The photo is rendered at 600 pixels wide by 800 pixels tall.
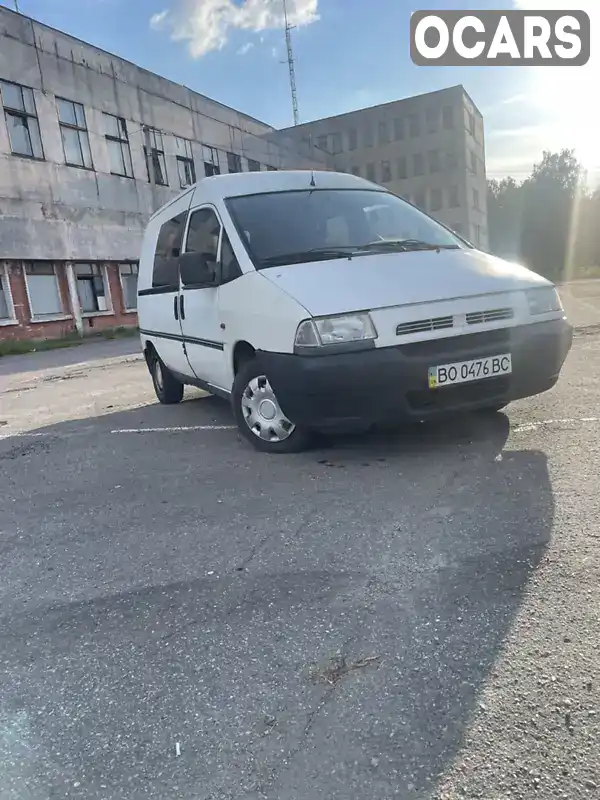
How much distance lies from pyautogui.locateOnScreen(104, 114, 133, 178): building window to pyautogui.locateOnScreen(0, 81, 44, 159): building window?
3.20 metres

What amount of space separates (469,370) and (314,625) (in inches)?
79.9

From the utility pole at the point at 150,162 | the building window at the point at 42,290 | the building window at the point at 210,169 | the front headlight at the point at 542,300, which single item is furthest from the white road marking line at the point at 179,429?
the building window at the point at 210,169

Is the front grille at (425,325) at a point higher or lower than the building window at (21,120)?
lower

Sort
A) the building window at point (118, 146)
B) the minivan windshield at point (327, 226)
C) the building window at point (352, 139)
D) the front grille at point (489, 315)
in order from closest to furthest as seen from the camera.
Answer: the front grille at point (489, 315) < the minivan windshield at point (327, 226) < the building window at point (118, 146) < the building window at point (352, 139)

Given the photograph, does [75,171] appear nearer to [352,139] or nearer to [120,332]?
[120,332]

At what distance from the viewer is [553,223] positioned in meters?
60.3

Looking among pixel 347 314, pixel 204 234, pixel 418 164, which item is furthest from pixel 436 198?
pixel 347 314

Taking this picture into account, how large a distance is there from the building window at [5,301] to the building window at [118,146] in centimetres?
639

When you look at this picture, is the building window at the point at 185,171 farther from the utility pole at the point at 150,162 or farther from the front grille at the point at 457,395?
the front grille at the point at 457,395

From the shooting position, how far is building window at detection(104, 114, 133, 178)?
22.6 metres

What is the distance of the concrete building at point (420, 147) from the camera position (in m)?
46.8

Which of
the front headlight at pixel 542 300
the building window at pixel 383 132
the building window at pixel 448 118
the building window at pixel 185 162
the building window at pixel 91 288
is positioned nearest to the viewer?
the front headlight at pixel 542 300

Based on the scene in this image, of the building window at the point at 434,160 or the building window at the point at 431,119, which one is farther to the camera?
the building window at the point at 434,160

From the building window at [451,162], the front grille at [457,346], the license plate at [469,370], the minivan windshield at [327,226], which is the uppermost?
the building window at [451,162]
